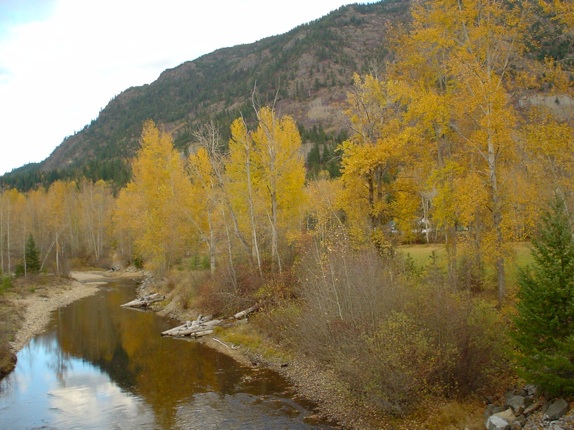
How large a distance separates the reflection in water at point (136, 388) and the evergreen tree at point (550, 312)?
617cm

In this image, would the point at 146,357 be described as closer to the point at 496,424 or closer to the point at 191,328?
the point at 191,328

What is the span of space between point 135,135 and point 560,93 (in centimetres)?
19500

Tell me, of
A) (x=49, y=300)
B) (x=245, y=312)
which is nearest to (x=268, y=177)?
(x=245, y=312)

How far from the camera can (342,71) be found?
194 meters

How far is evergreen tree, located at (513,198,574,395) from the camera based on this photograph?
1001cm

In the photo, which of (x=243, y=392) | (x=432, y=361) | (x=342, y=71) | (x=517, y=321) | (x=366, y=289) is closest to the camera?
(x=517, y=321)

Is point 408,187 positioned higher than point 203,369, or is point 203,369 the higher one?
point 408,187

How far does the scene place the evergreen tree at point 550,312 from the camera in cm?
1001

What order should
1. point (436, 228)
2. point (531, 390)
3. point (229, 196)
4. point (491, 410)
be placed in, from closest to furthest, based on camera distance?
point (531, 390) < point (491, 410) < point (436, 228) < point (229, 196)

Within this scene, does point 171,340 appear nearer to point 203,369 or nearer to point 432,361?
point 203,369

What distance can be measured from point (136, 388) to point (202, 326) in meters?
8.71

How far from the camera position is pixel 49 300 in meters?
38.6

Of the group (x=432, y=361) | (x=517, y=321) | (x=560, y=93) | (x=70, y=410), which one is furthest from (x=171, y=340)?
(x=560, y=93)

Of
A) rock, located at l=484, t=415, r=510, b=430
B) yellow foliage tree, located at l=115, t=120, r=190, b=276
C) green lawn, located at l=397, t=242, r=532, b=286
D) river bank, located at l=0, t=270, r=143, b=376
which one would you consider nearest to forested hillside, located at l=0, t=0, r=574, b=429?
green lawn, located at l=397, t=242, r=532, b=286
